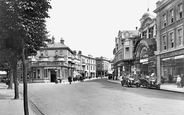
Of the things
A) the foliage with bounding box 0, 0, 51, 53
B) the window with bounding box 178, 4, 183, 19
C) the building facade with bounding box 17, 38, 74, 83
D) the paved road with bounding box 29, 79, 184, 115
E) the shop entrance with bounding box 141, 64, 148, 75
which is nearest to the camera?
the foliage with bounding box 0, 0, 51, 53

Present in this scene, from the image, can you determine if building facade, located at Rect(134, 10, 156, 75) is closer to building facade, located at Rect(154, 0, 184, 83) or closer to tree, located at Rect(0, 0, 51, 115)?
building facade, located at Rect(154, 0, 184, 83)

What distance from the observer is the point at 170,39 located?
2870 cm

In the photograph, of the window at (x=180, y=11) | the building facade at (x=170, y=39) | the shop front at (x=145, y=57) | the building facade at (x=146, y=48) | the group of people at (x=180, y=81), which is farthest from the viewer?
the building facade at (x=146, y=48)

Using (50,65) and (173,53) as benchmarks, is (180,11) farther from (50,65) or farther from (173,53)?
(50,65)

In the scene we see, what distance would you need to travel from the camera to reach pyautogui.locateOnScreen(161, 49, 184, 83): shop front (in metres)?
25.2

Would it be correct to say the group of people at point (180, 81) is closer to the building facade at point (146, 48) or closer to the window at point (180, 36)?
the window at point (180, 36)

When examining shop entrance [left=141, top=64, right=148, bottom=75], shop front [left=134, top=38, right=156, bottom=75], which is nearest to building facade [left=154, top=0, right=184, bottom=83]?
shop front [left=134, top=38, right=156, bottom=75]

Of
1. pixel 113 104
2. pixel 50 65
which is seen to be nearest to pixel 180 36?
pixel 113 104

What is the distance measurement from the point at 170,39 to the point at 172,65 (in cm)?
379

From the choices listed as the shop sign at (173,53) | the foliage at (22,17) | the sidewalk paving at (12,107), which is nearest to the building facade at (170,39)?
the shop sign at (173,53)

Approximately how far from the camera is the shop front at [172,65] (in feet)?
82.6

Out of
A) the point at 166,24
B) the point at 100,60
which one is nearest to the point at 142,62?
the point at 166,24

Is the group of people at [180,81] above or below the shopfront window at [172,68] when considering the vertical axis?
below

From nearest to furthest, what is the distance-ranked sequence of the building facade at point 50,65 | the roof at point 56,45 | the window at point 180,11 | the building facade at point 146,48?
the window at point 180,11 → the building facade at point 146,48 → the building facade at point 50,65 → the roof at point 56,45
